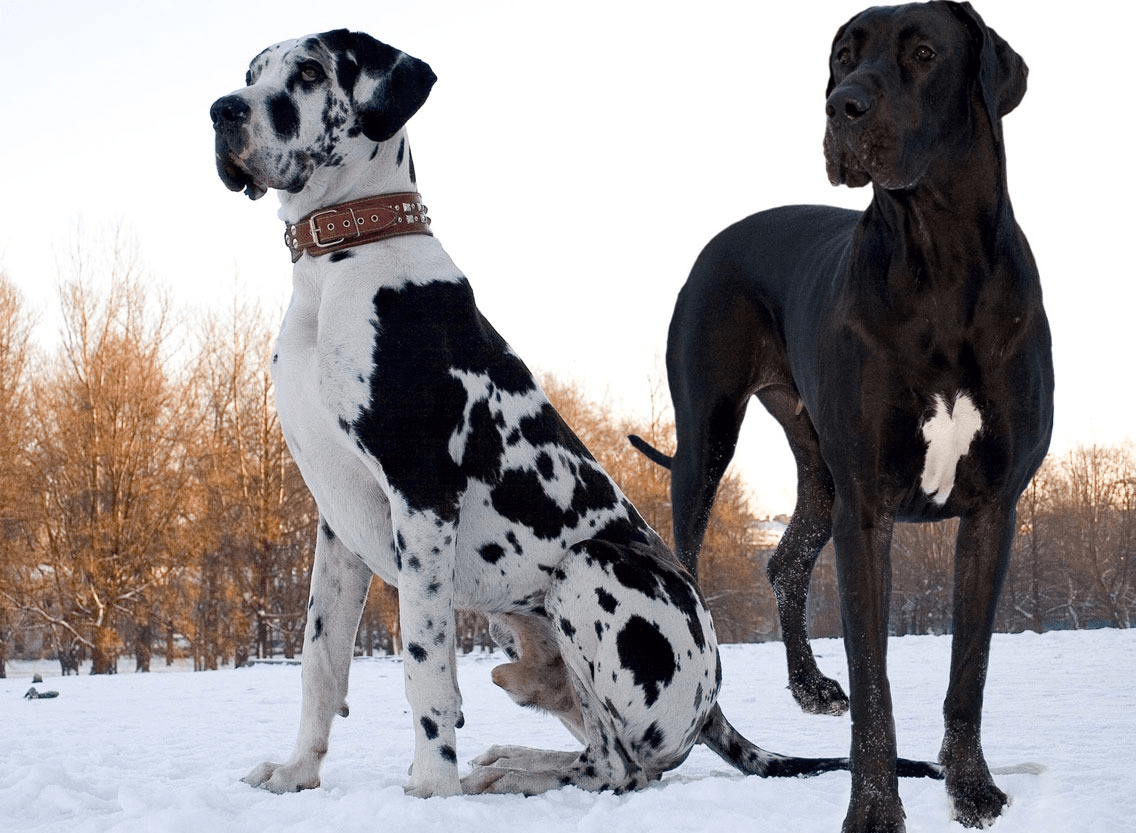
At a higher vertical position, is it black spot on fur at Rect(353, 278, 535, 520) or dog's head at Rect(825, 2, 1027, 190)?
dog's head at Rect(825, 2, 1027, 190)

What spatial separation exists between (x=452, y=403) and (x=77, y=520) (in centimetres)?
2233

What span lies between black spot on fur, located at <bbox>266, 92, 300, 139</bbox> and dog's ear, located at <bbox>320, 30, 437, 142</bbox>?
20 cm

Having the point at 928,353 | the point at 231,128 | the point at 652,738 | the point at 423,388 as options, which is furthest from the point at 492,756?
the point at 231,128

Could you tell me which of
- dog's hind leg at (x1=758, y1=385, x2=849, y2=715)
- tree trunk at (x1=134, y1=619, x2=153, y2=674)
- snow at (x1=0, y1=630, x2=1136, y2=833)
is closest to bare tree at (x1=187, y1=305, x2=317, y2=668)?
tree trunk at (x1=134, y1=619, x2=153, y2=674)

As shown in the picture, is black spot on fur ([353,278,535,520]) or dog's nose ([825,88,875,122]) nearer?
dog's nose ([825,88,875,122])

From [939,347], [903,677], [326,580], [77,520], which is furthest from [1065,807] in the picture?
[77,520]

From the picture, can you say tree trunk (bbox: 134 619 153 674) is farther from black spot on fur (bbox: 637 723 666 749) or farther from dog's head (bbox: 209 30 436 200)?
black spot on fur (bbox: 637 723 666 749)

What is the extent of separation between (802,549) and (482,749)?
175 cm

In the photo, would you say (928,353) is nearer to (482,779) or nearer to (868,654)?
(868,654)

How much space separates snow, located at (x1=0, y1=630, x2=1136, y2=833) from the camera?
2.59 m

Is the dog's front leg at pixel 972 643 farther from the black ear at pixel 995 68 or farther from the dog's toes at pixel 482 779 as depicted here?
the dog's toes at pixel 482 779

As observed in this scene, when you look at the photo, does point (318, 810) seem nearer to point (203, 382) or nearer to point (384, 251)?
point (384, 251)

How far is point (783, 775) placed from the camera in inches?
132

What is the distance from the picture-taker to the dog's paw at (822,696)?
15.3 feet
